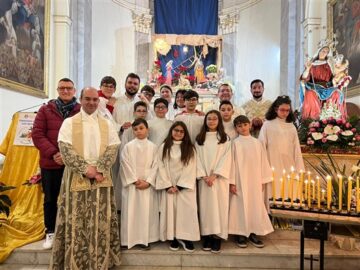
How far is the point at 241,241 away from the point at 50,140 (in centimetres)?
235

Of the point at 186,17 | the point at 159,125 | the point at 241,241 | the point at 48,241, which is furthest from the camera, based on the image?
the point at 186,17

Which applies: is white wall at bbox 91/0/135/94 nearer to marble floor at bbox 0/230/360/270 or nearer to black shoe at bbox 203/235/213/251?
marble floor at bbox 0/230/360/270

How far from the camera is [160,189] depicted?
3.25 metres

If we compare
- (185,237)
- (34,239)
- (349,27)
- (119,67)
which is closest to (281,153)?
(185,237)

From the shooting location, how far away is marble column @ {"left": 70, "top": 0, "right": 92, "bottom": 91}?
316 inches

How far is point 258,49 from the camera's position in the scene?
10.2 m

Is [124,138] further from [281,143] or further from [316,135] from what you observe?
[316,135]

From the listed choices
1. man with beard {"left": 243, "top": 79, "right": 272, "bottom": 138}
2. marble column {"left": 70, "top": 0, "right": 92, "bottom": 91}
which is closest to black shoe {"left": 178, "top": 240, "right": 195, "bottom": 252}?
man with beard {"left": 243, "top": 79, "right": 272, "bottom": 138}

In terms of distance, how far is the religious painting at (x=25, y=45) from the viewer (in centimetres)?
505

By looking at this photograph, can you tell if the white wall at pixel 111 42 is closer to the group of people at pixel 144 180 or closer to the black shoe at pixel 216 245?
the group of people at pixel 144 180

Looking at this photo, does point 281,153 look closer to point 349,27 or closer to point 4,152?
point 4,152

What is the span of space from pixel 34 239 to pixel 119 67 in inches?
293

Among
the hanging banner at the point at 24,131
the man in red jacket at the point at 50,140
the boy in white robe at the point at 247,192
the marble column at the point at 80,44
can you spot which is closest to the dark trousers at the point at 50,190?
the man in red jacket at the point at 50,140

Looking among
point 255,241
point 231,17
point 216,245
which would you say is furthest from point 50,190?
point 231,17
